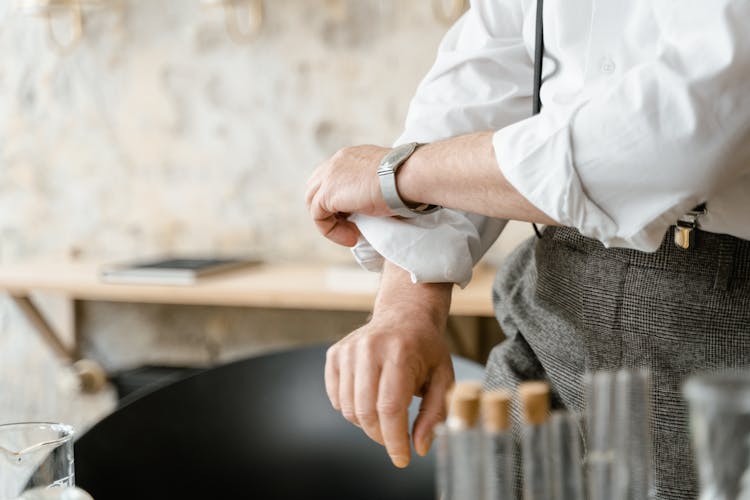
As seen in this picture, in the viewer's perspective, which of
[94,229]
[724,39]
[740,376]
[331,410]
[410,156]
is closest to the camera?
[740,376]

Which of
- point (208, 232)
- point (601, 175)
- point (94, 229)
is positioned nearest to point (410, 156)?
point (601, 175)

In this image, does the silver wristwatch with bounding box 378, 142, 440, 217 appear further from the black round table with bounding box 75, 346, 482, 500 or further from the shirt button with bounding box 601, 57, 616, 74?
the black round table with bounding box 75, 346, 482, 500

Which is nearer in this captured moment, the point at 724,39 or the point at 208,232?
the point at 724,39

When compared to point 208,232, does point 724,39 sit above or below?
above

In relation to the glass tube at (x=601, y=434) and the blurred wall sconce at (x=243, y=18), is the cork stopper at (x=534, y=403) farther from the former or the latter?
the blurred wall sconce at (x=243, y=18)

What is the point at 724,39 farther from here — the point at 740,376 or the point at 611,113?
the point at 740,376

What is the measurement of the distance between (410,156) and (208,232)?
1997mm

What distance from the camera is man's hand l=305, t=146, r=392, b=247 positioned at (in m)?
0.98

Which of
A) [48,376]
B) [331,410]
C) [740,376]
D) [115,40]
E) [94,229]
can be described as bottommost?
[48,376]

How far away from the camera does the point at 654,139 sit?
0.74 metres

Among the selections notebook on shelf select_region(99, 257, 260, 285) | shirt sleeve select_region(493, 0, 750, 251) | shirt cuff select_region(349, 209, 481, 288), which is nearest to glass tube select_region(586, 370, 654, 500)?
shirt sleeve select_region(493, 0, 750, 251)

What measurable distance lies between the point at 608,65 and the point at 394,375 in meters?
0.36

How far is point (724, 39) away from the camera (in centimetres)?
74

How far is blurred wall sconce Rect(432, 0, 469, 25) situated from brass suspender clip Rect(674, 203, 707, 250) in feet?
5.49
